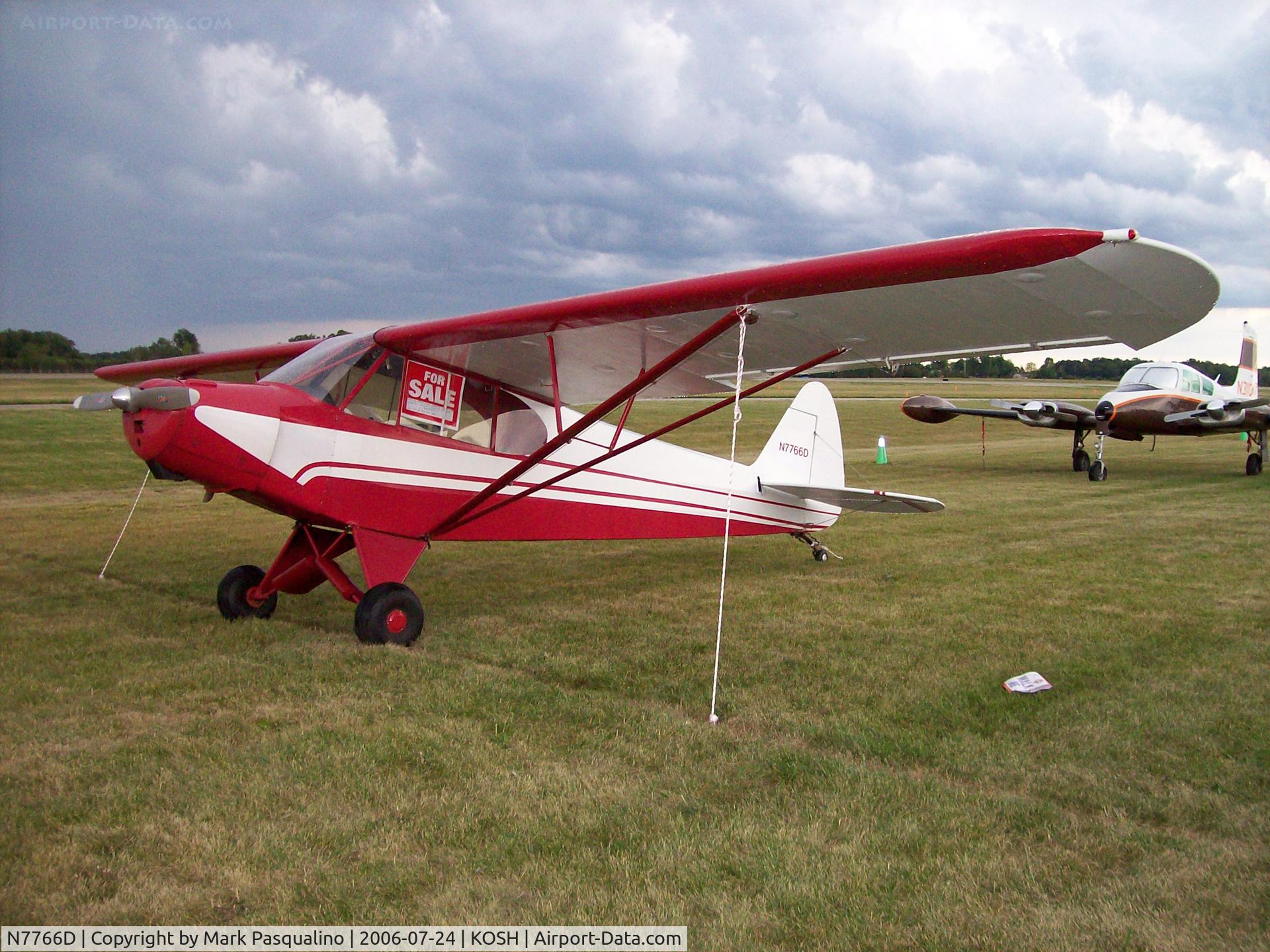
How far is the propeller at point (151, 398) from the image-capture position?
524 centimetres

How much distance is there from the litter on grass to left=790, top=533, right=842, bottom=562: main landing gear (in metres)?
4.24

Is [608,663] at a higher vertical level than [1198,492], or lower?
lower

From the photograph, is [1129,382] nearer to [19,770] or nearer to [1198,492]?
[1198,492]

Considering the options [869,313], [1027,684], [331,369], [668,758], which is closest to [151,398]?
[331,369]

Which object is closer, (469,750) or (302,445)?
(469,750)

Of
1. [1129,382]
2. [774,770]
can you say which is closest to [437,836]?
[774,770]

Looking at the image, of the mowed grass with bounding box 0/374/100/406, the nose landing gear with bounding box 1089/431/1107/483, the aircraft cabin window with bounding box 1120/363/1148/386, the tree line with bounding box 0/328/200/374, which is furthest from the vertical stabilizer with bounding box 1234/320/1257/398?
the tree line with bounding box 0/328/200/374

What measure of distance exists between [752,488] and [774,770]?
551 centimetres

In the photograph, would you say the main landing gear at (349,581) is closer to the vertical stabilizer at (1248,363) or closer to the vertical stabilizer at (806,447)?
the vertical stabilizer at (806,447)

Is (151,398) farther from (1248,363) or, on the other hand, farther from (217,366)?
(1248,363)

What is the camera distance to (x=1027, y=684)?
16.7 ft

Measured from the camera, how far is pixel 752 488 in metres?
9.20

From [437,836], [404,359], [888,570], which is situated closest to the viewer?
[437,836]

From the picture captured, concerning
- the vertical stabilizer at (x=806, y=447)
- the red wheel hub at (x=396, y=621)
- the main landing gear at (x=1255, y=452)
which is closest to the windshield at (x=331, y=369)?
the red wheel hub at (x=396, y=621)
